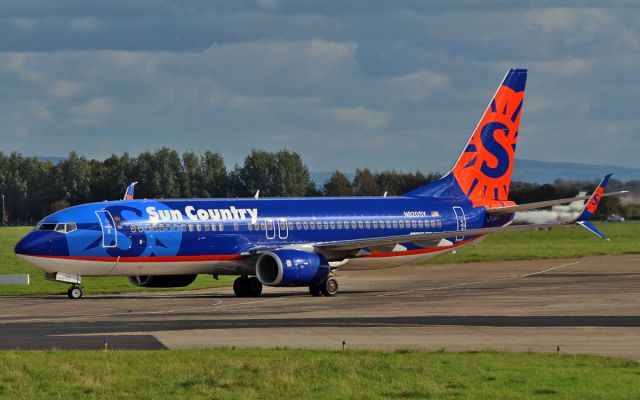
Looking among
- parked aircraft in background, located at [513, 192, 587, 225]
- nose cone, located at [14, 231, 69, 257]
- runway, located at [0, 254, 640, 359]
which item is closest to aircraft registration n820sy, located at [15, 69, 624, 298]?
nose cone, located at [14, 231, 69, 257]

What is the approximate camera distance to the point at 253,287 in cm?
5494

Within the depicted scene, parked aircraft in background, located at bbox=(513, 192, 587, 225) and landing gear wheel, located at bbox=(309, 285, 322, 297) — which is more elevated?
parked aircraft in background, located at bbox=(513, 192, 587, 225)

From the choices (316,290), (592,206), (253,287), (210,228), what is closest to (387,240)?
(316,290)

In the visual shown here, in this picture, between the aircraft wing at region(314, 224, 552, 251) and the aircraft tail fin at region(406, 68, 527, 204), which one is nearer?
the aircraft wing at region(314, 224, 552, 251)

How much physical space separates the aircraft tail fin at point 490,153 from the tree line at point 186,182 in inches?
2121

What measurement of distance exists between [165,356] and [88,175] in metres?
123

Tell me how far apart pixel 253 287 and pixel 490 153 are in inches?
630

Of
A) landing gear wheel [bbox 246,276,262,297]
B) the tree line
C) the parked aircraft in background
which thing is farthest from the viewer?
the tree line

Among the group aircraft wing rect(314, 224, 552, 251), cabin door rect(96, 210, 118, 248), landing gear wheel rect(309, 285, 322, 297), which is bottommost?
landing gear wheel rect(309, 285, 322, 297)

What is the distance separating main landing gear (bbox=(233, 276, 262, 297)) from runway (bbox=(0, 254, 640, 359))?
1.72 ft

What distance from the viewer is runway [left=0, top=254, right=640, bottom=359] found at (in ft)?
111

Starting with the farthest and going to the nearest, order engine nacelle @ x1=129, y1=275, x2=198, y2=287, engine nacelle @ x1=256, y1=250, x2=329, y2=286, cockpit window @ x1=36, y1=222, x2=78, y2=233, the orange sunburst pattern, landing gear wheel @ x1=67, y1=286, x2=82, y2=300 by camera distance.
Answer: the orange sunburst pattern
engine nacelle @ x1=129, y1=275, x2=198, y2=287
landing gear wheel @ x1=67, y1=286, x2=82, y2=300
engine nacelle @ x1=256, y1=250, x2=329, y2=286
cockpit window @ x1=36, y1=222, x2=78, y2=233

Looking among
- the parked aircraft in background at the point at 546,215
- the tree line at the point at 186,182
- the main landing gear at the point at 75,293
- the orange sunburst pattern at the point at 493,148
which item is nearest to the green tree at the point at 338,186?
the tree line at the point at 186,182

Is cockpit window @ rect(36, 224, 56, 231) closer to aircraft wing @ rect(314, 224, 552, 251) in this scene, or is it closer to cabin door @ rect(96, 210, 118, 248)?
cabin door @ rect(96, 210, 118, 248)
